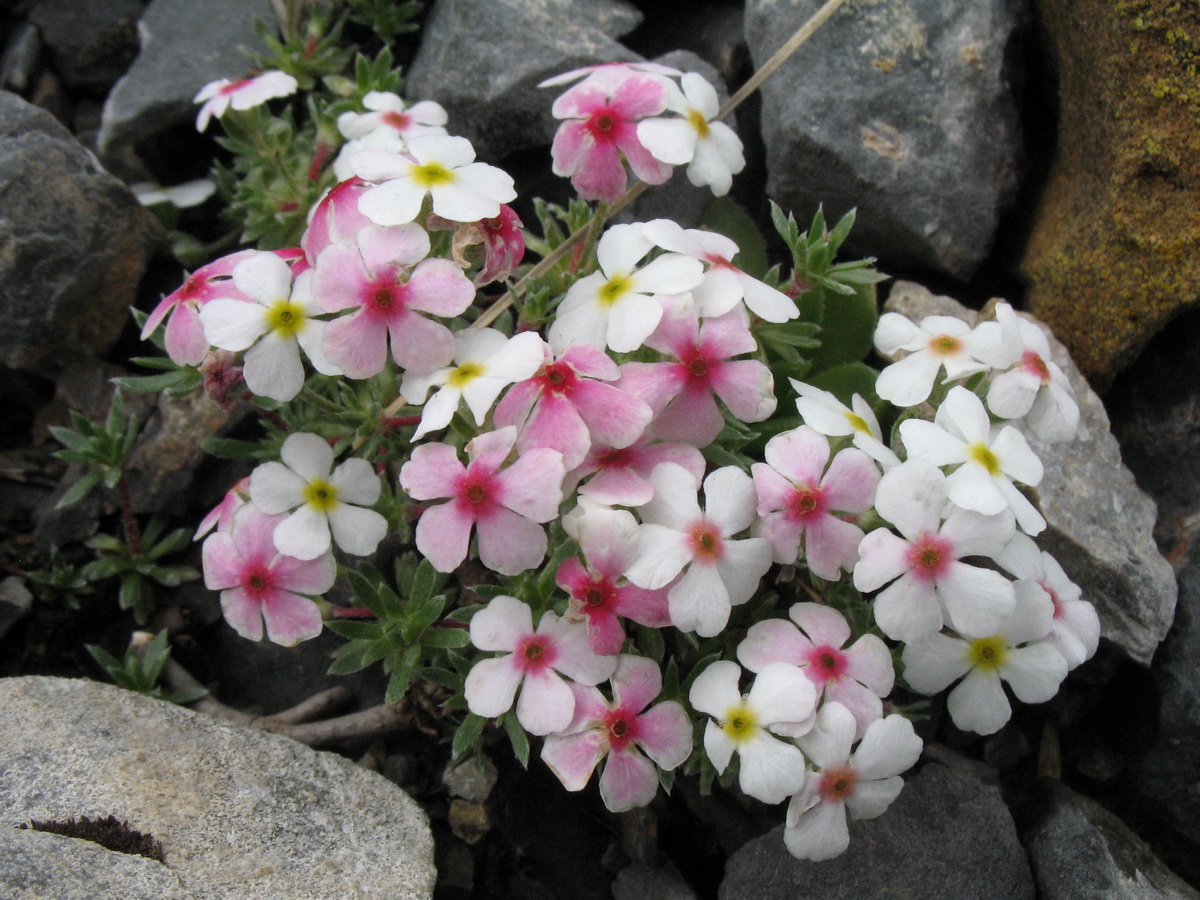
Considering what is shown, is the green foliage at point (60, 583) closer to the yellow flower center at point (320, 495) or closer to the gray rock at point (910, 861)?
the yellow flower center at point (320, 495)

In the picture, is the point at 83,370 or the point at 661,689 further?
the point at 83,370

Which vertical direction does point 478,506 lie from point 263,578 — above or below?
above

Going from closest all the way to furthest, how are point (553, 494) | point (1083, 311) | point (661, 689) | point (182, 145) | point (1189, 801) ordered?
point (553, 494), point (661, 689), point (1189, 801), point (1083, 311), point (182, 145)

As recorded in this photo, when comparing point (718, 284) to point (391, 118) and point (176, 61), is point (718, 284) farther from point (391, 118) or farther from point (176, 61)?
point (176, 61)

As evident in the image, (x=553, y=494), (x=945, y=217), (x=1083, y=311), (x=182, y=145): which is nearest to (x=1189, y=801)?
(x=1083, y=311)

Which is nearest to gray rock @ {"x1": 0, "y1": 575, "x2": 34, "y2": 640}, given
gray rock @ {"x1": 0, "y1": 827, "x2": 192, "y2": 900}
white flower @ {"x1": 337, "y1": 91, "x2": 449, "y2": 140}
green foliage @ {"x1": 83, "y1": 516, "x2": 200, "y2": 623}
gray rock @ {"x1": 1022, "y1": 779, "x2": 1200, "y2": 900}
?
green foliage @ {"x1": 83, "y1": 516, "x2": 200, "y2": 623}

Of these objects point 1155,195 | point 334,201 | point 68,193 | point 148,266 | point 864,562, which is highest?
point 1155,195

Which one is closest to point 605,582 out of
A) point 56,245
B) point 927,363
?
point 927,363

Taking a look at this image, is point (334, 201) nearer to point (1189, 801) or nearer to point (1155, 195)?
point (1155, 195)
